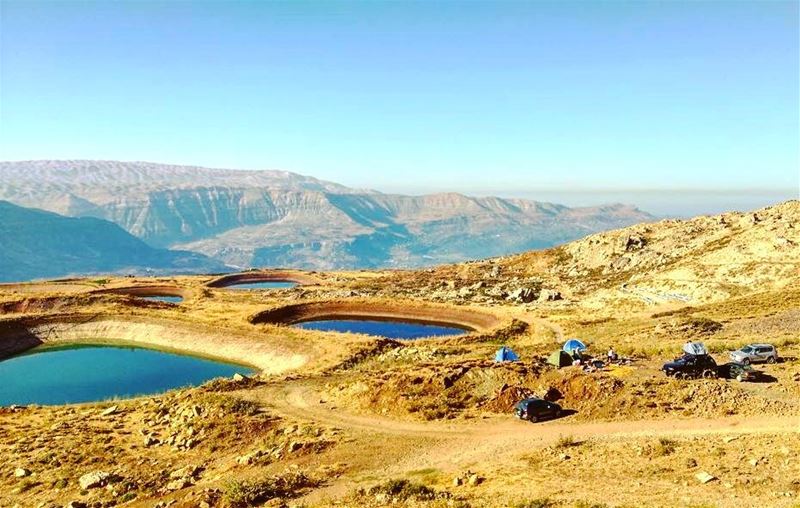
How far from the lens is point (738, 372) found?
44969 millimetres

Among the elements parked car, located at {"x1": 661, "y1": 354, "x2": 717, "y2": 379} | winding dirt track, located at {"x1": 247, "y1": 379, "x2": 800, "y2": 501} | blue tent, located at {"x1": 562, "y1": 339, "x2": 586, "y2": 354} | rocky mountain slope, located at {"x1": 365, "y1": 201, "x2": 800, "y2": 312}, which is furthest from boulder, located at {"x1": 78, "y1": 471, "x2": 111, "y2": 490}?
rocky mountain slope, located at {"x1": 365, "y1": 201, "x2": 800, "y2": 312}

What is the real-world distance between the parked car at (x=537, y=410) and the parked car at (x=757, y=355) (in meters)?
21.4

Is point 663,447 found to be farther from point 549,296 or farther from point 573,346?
point 549,296

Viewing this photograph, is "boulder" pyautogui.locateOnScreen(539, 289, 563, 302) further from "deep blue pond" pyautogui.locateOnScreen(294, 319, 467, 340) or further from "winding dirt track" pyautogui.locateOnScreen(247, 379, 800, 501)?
"winding dirt track" pyautogui.locateOnScreen(247, 379, 800, 501)

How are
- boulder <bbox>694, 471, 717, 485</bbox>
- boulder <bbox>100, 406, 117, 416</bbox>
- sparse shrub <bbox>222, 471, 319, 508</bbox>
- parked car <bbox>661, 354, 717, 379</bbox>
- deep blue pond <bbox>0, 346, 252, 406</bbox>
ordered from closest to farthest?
boulder <bbox>694, 471, 717, 485</bbox>, sparse shrub <bbox>222, 471, 319, 508</bbox>, parked car <bbox>661, 354, 717, 379</bbox>, boulder <bbox>100, 406, 117, 416</bbox>, deep blue pond <bbox>0, 346, 252, 406</bbox>

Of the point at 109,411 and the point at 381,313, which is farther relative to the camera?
the point at 381,313

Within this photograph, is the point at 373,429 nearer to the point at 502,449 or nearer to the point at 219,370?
the point at 502,449

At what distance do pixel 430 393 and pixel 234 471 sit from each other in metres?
18.1

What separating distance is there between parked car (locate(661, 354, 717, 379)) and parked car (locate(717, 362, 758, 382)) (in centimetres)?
71

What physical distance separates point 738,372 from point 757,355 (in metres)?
6.53

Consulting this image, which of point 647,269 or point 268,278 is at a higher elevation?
point 647,269

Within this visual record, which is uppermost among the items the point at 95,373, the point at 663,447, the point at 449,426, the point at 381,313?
the point at 663,447

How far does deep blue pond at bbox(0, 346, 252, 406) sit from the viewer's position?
69250 millimetres

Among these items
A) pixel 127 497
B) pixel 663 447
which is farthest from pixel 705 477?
pixel 127 497
